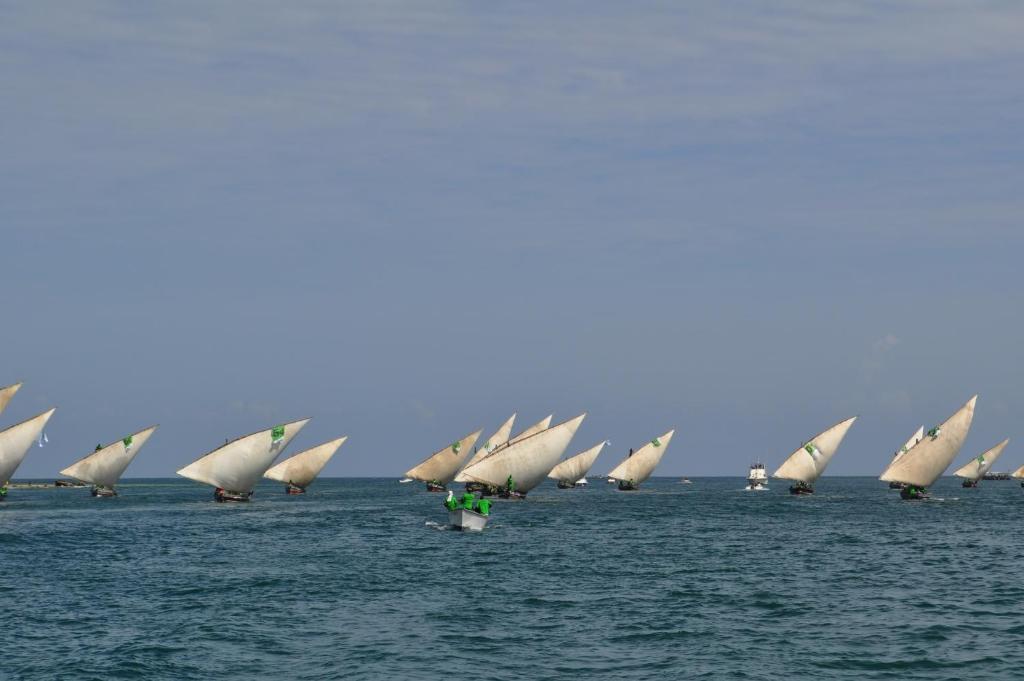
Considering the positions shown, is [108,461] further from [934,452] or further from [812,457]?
[934,452]

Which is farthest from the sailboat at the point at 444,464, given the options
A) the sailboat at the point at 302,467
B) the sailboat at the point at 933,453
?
the sailboat at the point at 933,453

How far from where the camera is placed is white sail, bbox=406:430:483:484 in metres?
180

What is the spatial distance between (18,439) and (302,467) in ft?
182

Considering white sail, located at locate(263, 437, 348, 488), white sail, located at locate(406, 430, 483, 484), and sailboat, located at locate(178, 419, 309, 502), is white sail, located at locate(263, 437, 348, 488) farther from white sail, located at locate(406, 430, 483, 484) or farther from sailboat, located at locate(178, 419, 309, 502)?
sailboat, located at locate(178, 419, 309, 502)

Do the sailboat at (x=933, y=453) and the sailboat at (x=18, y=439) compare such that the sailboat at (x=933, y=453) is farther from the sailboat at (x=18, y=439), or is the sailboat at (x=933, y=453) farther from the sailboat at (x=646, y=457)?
the sailboat at (x=18, y=439)

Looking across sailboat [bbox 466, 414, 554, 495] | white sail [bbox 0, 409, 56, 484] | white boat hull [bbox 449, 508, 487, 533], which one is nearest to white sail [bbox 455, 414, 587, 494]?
sailboat [bbox 466, 414, 554, 495]

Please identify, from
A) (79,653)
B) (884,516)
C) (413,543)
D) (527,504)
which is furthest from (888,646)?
(527,504)

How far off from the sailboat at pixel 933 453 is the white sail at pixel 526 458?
34555 millimetres

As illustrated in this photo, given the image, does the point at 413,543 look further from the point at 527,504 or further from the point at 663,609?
the point at 527,504

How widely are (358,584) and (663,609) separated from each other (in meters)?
15.7

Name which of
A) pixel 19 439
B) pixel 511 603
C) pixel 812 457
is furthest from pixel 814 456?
pixel 511 603

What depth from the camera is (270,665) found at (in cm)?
4053

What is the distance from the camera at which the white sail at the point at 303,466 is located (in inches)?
6698

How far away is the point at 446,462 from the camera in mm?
184125
